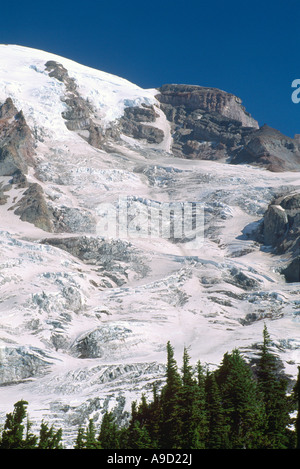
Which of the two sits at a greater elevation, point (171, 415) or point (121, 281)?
point (121, 281)

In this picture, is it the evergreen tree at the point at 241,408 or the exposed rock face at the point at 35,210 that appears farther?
the exposed rock face at the point at 35,210

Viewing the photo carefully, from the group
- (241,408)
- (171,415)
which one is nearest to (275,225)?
(241,408)

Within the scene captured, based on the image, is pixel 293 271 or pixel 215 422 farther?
pixel 293 271

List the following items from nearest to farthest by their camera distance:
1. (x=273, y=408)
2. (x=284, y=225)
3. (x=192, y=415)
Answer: (x=192, y=415), (x=273, y=408), (x=284, y=225)

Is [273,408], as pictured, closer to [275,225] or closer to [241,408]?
[241,408]

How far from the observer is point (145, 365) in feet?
290

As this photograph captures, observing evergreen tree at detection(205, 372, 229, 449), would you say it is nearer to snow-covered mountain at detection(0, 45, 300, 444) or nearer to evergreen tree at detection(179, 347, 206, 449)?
evergreen tree at detection(179, 347, 206, 449)

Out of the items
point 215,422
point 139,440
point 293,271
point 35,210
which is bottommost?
point 139,440

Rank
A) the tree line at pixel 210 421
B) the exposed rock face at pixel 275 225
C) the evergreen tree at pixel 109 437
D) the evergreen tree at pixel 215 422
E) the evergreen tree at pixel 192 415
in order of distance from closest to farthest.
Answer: the evergreen tree at pixel 192 415
the evergreen tree at pixel 215 422
the tree line at pixel 210 421
the evergreen tree at pixel 109 437
the exposed rock face at pixel 275 225

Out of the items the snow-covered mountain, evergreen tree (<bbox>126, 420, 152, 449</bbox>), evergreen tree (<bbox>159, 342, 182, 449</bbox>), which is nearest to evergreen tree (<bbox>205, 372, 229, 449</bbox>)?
evergreen tree (<bbox>159, 342, 182, 449</bbox>)

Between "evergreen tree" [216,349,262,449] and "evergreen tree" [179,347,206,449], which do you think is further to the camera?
"evergreen tree" [216,349,262,449]

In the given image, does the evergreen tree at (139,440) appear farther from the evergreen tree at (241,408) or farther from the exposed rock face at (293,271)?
the exposed rock face at (293,271)

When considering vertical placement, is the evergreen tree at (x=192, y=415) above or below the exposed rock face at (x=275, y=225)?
below

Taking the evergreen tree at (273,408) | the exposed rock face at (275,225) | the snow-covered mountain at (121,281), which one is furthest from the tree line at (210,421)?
the exposed rock face at (275,225)
